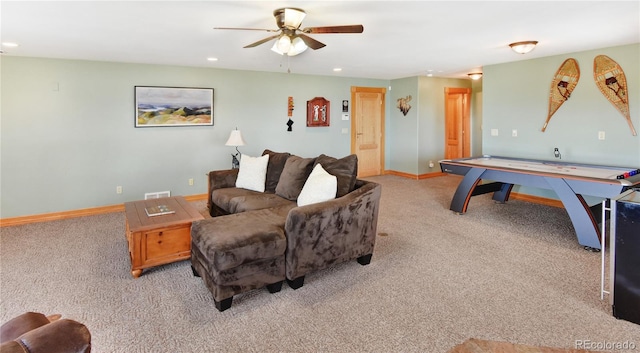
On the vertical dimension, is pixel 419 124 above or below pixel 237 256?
above

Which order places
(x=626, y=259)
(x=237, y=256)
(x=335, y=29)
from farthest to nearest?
1. (x=335, y=29)
2. (x=237, y=256)
3. (x=626, y=259)

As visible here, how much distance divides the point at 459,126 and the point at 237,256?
23.9ft

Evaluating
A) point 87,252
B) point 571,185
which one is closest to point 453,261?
point 571,185

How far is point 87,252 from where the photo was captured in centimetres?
362

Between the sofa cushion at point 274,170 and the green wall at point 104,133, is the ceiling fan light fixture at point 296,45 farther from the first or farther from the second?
the green wall at point 104,133

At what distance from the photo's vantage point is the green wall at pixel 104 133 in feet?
15.3

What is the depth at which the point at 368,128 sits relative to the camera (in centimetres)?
794

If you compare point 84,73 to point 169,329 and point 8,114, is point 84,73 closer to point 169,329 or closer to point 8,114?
point 8,114

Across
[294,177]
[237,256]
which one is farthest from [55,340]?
[294,177]

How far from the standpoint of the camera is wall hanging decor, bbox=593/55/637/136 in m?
4.48

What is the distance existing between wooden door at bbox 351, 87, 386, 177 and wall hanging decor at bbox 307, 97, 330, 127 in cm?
70

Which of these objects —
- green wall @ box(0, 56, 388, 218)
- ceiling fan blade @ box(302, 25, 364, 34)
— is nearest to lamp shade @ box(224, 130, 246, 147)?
green wall @ box(0, 56, 388, 218)

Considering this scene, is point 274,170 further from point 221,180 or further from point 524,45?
point 524,45

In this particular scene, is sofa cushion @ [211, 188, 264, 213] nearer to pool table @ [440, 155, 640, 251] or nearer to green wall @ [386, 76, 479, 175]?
pool table @ [440, 155, 640, 251]
